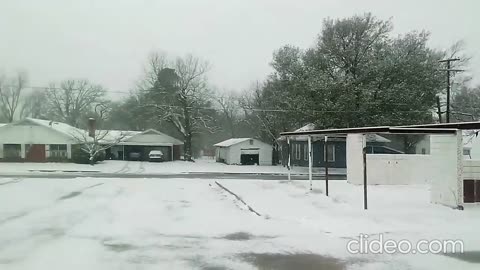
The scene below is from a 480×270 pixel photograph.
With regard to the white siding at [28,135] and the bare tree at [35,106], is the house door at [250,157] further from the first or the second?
the bare tree at [35,106]

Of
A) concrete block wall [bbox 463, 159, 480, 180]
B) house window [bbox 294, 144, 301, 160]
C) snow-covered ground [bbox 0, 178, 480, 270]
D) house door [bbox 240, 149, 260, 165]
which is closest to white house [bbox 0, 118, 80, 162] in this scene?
house door [bbox 240, 149, 260, 165]

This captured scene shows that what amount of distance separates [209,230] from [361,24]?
3967 centimetres

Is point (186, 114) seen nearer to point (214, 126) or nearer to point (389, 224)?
point (214, 126)

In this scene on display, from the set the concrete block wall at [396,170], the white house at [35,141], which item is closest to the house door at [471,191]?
the concrete block wall at [396,170]

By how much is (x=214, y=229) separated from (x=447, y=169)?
886 centimetres

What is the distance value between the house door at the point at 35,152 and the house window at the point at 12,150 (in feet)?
2.65

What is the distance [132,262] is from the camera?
8500 mm

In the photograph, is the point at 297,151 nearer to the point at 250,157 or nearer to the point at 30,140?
the point at 250,157

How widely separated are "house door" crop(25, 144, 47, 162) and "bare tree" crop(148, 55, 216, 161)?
16.1 metres

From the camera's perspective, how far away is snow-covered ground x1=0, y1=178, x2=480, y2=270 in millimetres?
8703

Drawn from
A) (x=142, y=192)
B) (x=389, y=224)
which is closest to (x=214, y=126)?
(x=142, y=192)

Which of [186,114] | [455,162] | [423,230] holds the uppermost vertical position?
[186,114]

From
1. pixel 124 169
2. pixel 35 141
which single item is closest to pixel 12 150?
pixel 35 141

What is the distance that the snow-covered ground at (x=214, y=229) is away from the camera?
870 cm
